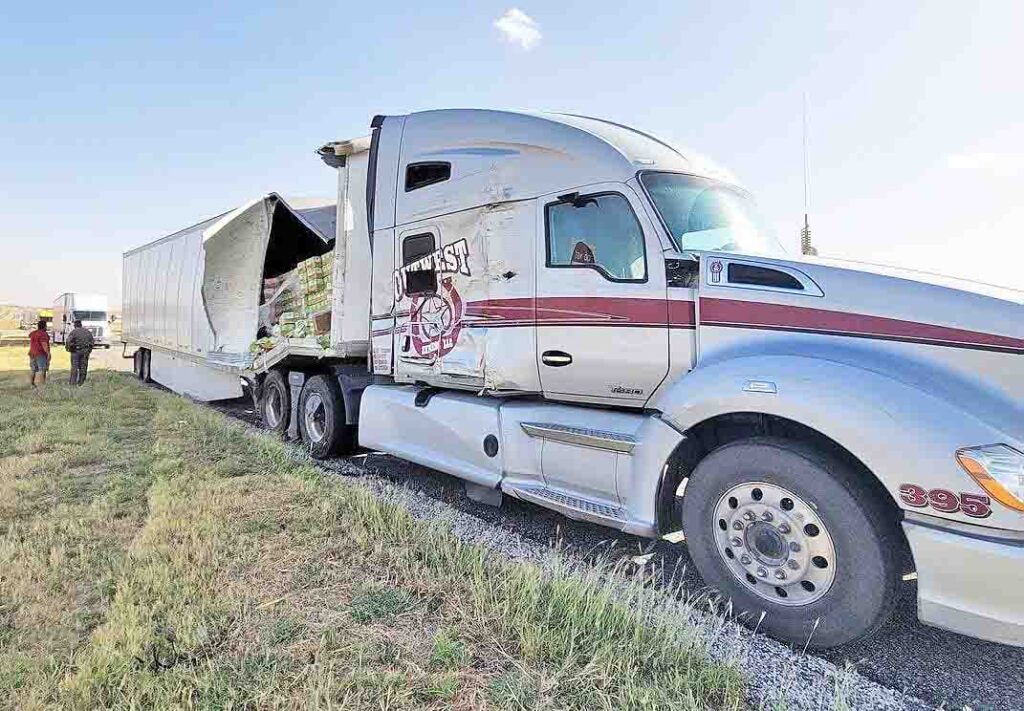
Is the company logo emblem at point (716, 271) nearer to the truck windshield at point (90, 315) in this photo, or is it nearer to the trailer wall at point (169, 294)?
the trailer wall at point (169, 294)

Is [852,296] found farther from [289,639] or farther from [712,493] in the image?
[289,639]

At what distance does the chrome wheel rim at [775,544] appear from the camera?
2.94 meters

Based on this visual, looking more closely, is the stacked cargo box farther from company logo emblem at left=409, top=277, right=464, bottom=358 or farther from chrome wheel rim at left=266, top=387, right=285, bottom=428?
company logo emblem at left=409, top=277, right=464, bottom=358

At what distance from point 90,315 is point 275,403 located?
1172 inches

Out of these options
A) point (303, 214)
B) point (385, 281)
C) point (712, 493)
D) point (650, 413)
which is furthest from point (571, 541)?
point (303, 214)

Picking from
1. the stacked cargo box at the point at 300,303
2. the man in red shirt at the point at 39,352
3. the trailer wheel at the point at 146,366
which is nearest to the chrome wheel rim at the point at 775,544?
the stacked cargo box at the point at 300,303

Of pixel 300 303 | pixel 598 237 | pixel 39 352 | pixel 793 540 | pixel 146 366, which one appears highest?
pixel 598 237

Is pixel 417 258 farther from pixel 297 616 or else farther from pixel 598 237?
pixel 297 616

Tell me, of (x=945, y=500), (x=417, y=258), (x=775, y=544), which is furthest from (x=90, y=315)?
(x=945, y=500)

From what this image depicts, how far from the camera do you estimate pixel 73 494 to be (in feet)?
16.5

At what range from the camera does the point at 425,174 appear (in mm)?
5652

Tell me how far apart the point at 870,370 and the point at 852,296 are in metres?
0.44

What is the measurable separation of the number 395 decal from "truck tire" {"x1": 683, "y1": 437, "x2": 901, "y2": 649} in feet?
0.65

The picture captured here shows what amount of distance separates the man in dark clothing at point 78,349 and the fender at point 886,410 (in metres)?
14.6
